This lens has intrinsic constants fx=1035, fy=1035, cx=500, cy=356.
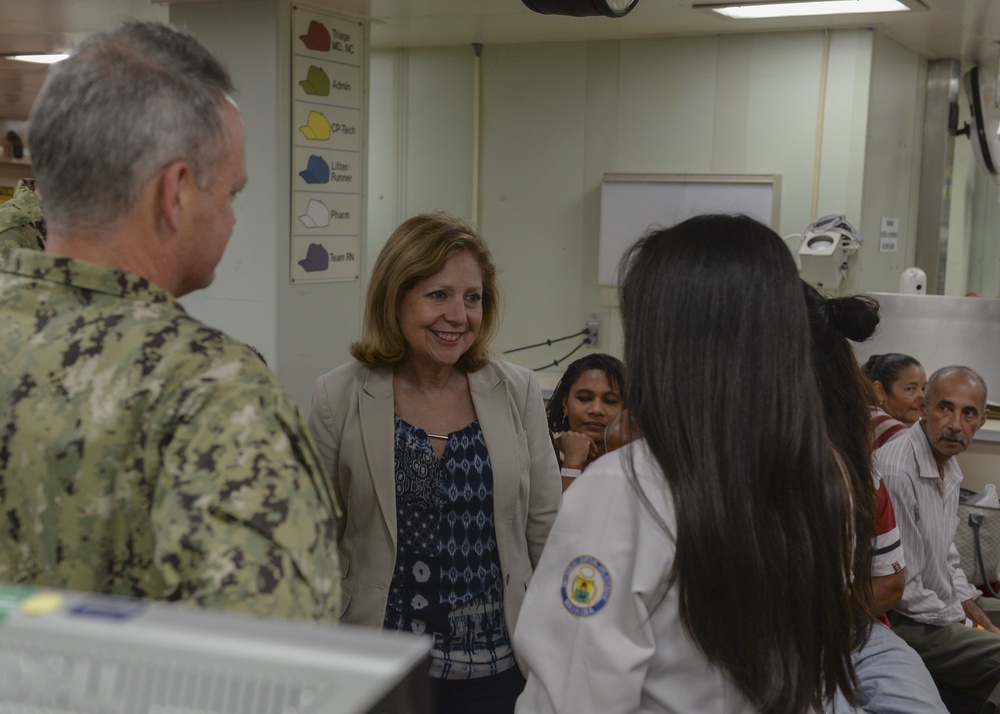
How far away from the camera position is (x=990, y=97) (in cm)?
630

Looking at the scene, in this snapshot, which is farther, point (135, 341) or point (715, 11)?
point (715, 11)

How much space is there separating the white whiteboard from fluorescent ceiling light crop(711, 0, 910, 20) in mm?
911

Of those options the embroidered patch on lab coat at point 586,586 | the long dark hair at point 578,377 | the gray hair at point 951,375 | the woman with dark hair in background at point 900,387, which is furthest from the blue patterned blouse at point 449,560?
the woman with dark hair in background at point 900,387

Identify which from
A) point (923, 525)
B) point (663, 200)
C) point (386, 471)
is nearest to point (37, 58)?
point (663, 200)

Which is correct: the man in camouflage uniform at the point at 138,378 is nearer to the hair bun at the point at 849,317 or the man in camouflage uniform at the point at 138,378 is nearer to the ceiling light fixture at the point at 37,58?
the hair bun at the point at 849,317

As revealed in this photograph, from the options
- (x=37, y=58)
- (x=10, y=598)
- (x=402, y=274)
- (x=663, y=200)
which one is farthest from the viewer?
(x=37, y=58)

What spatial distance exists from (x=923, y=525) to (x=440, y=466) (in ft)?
6.27

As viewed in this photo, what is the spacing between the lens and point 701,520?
51.1 inches

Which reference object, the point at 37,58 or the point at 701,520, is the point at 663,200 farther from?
the point at 701,520

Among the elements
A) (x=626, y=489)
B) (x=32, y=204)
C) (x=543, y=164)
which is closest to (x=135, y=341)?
(x=626, y=489)

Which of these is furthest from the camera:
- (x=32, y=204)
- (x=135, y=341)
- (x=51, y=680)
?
(x=32, y=204)

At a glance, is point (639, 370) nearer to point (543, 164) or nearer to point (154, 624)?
point (154, 624)

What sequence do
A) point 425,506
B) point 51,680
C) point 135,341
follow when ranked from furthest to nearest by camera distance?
point 425,506
point 135,341
point 51,680

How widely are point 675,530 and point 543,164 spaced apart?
5096 mm
